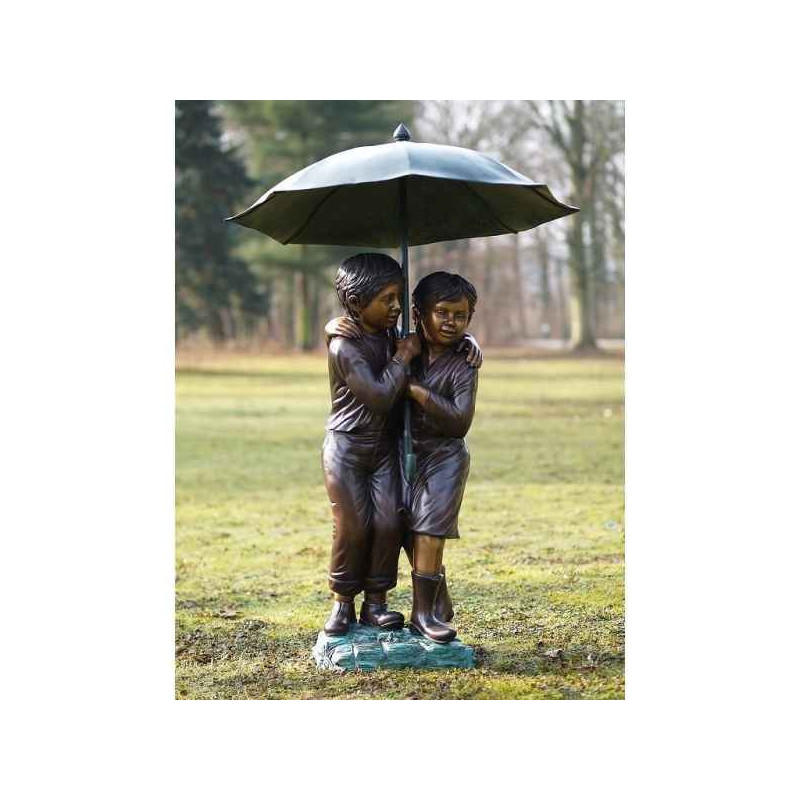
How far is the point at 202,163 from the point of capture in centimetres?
1831

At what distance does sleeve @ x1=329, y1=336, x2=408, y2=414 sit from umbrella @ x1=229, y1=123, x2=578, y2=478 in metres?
0.19

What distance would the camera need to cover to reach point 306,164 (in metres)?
19.0

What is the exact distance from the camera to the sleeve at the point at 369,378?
475 cm

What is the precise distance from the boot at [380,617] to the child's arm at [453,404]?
1.02 m

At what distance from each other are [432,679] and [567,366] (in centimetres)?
1451

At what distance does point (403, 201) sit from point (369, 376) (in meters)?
0.95

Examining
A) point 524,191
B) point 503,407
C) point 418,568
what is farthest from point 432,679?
point 503,407

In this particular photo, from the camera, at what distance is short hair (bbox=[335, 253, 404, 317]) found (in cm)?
482

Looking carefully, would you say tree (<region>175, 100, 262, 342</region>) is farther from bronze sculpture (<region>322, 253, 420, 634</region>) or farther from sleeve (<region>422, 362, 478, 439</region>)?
sleeve (<region>422, 362, 478, 439</region>)

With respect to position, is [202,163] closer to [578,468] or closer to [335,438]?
[578,468]

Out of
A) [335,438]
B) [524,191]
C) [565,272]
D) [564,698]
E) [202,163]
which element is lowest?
[564,698]

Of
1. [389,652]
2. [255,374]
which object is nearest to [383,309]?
[389,652]

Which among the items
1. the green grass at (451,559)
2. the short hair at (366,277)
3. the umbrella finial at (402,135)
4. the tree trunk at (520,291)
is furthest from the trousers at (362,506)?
the tree trunk at (520,291)

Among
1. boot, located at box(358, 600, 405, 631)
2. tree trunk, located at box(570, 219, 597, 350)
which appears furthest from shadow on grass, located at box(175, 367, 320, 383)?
boot, located at box(358, 600, 405, 631)
